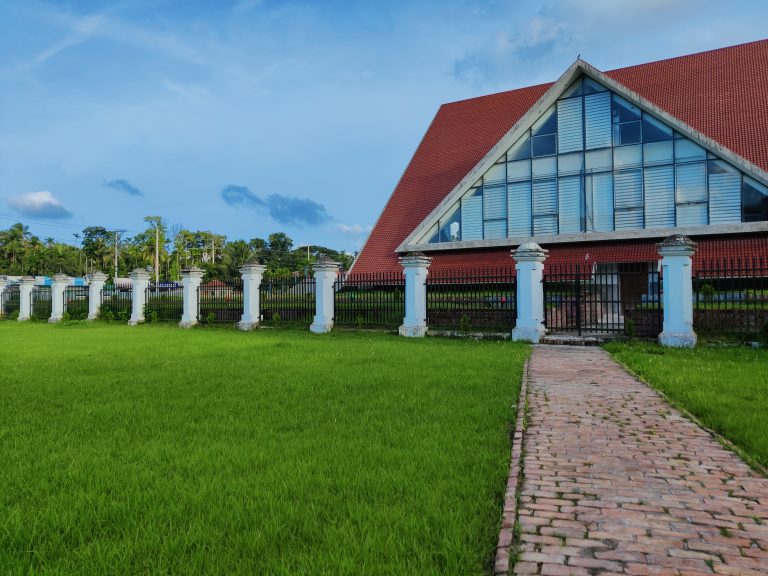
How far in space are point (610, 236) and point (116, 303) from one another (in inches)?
755

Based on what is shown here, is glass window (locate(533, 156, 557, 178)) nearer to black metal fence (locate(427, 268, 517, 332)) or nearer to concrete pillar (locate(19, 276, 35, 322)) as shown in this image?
black metal fence (locate(427, 268, 517, 332))

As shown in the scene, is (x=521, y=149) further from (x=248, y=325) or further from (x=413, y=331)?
(x=248, y=325)

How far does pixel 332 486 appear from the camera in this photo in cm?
327

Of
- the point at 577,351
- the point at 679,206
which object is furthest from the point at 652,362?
the point at 679,206

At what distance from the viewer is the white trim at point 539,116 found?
17.3 meters

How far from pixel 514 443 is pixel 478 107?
25858 mm

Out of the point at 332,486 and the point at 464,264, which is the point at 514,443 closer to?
the point at 332,486

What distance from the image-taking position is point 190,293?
18094 millimetres

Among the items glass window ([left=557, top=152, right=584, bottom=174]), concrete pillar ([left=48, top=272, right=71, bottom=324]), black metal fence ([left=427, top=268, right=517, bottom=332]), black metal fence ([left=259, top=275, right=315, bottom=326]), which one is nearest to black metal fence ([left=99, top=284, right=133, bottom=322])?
concrete pillar ([left=48, top=272, right=71, bottom=324])

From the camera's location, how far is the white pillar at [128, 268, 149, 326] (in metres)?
19.5

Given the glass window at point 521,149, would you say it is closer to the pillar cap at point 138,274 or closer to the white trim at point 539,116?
the white trim at point 539,116

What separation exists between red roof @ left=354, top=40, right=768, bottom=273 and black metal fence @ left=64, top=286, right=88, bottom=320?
11633 mm

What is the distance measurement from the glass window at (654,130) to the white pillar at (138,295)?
18.9 metres

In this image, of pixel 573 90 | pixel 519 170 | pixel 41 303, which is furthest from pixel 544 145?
pixel 41 303
